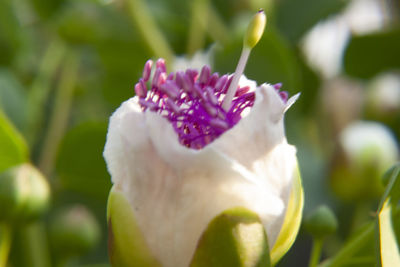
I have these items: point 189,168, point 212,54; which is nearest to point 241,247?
point 189,168

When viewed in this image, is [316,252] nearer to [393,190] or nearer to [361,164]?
[393,190]

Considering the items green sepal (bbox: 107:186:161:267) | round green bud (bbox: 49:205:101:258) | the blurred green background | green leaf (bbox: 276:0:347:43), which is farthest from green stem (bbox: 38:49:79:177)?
green sepal (bbox: 107:186:161:267)

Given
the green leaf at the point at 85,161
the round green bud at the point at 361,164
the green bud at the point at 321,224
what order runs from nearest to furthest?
the green bud at the point at 321,224
the green leaf at the point at 85,161
the round green bud at the point at 361,164

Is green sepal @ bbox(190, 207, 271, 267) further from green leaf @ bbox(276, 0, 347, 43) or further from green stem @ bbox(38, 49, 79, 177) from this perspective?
green leaf @ bbox(276, 0, 347, 43)

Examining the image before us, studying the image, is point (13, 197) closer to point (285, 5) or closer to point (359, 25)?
point (285, 5)

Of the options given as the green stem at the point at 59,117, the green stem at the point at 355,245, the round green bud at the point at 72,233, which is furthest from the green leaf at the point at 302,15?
the green stem at the point at 355,245

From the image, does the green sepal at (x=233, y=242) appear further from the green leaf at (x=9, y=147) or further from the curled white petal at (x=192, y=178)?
the green leaf at (x=9, y=147)
